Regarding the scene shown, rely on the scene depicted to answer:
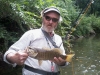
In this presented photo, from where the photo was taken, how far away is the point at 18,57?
279 centimetres

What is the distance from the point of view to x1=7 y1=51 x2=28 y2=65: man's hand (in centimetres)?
273

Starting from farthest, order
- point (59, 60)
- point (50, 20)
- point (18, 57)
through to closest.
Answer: point (50, 20), point (59, 60), point (18, 57)

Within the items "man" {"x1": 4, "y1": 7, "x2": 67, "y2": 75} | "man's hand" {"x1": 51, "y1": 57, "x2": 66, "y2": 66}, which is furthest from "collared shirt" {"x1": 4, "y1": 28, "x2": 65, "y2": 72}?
"man's hand" {"x1": 51, "y1": 57, "x2": 66, "y2": 66}

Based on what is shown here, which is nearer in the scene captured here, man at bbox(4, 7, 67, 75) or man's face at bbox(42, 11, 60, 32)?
man at bbox(4, 7, 67, 75)

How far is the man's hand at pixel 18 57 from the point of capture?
2730 millimetres

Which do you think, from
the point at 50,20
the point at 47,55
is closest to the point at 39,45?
the point at 47,55

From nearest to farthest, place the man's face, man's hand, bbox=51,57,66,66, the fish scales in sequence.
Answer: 1. the fish scales
2. man's hand, bbox=51,57,66,66
3. the man's face

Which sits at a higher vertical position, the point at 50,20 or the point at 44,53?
the point at 50,20

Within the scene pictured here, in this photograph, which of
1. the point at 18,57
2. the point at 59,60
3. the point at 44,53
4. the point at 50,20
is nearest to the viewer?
the point at 18,57

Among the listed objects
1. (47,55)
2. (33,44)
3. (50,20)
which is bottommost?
(47,55)

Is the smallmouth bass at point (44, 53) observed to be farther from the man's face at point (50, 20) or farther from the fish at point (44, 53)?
the man's face at point (50, 20)

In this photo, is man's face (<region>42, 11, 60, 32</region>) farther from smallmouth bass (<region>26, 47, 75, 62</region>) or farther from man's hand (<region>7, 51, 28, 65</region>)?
man's hand (<region>7, 51, 28, 65</region>)

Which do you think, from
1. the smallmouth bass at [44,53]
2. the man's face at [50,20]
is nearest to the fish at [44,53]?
the smallmouth bass at [44,53]

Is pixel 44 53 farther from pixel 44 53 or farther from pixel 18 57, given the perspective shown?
pixel 18 57
